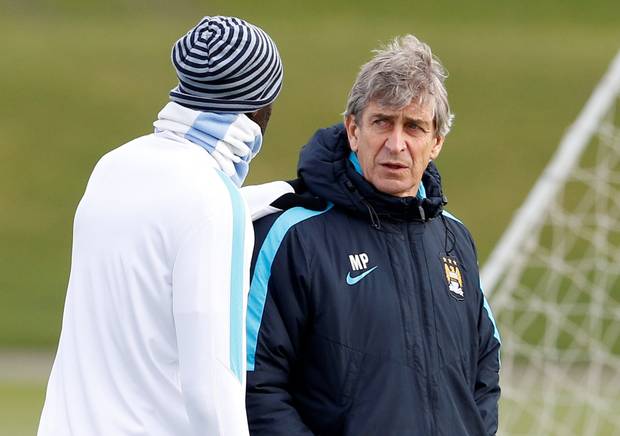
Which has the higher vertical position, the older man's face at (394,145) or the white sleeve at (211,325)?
the older man's face at (394,145)

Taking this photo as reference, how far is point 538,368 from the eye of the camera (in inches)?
466

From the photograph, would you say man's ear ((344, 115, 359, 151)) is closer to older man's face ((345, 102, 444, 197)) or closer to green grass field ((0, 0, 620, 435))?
older man's face ((345, 102, 444, 197))

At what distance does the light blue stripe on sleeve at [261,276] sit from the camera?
10.8ft

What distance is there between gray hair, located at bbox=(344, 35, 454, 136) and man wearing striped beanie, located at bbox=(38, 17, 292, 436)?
75 cm

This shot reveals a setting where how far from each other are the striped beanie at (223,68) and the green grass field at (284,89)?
1133 centimetres

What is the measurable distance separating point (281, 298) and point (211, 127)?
0.59m

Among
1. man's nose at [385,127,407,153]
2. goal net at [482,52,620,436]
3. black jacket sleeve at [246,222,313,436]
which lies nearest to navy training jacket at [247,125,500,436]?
black jacket sleeve at [246,222,313,436]

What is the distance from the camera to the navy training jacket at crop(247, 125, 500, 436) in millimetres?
3297

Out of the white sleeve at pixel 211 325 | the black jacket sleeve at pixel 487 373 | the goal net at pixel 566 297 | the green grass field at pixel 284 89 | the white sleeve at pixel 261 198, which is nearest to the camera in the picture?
the white sleeve at pixel 211 325

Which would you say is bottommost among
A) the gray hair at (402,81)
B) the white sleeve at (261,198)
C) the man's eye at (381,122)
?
the white sleeve at (261,198)

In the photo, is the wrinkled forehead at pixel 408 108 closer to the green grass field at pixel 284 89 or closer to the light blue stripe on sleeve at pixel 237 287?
the light blue stripe on sleeve at pixel 237 287

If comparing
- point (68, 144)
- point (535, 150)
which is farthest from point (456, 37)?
point (68, 144)

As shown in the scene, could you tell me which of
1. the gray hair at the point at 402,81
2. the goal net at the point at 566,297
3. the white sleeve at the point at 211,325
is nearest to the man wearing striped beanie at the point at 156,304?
the white sleeve at the point at 211,325

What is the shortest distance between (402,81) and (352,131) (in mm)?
199
